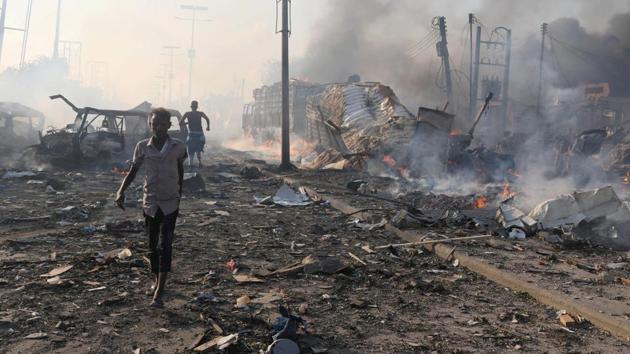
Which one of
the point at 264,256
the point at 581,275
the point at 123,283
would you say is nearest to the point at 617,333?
the point at 581,275

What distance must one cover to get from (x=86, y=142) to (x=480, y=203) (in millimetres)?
10786

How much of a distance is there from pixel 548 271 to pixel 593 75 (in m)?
40.0

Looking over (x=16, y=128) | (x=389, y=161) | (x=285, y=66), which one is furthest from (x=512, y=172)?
(x=16, y=128)

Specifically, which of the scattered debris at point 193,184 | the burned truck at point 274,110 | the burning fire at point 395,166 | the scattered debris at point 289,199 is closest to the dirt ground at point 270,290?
the scattered debris at point 289,199

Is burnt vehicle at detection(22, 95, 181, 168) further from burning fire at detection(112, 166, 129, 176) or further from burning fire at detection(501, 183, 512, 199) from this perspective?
burning fire at detection(501, 183, 512, 199)

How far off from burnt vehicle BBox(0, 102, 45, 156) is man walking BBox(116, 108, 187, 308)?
17259 millimetres

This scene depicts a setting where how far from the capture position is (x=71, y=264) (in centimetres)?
498

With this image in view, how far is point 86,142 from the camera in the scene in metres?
14.5

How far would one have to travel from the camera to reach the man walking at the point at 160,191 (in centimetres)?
420

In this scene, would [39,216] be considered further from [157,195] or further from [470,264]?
[470,264]

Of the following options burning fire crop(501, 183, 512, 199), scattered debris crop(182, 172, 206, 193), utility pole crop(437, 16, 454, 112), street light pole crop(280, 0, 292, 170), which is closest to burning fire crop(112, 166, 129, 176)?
scattered debris crop(182, 172, 206, 193)

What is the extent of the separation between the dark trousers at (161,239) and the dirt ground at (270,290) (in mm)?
274

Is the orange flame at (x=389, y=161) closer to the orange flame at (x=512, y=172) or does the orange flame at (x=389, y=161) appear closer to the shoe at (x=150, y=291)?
the orange flame at (x=512, y=172)

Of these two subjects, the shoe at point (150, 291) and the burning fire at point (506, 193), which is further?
the burning fire at point (506, 193)
